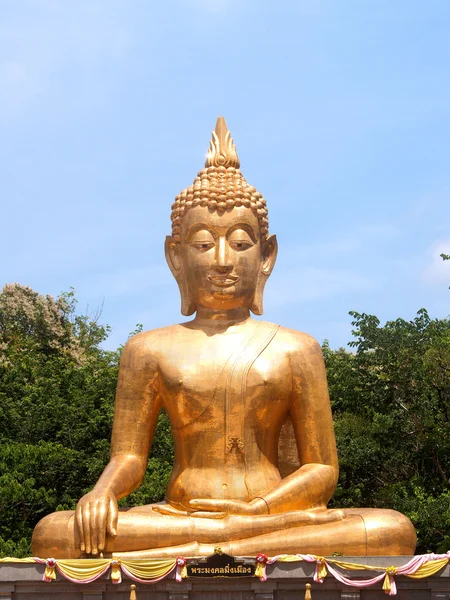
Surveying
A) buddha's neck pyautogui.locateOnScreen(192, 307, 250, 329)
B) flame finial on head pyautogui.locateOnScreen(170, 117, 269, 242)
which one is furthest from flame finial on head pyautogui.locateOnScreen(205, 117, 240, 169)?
buddha's neck pyautogui.locateOnScreen(192, 307, 250, 329)

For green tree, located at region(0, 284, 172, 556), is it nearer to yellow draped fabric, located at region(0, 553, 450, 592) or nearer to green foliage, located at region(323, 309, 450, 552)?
green foliage, located at region(323, 309, 450, 552)

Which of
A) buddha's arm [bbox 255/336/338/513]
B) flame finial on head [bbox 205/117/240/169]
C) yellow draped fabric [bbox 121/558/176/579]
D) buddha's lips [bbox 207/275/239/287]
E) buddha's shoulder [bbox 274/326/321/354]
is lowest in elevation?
yellow draped fabric [bbox 121/558/176/579]

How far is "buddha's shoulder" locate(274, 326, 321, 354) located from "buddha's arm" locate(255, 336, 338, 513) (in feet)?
0.04

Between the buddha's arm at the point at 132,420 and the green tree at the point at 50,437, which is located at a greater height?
the green tree at the point at 50,437

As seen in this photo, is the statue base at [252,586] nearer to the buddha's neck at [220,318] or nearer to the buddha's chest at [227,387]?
the buddha's chest at [227,387]

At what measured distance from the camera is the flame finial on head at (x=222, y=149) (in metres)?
12.3

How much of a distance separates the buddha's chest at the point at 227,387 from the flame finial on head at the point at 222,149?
226 centimetres

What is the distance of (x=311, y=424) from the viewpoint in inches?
445

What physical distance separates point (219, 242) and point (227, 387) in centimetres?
160

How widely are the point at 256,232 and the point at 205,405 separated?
6.68ft

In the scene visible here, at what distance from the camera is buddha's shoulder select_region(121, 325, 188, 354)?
11.6 metres

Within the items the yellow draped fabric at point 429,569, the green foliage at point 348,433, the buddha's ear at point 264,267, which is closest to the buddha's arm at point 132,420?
the buddha's ear at point 264,267

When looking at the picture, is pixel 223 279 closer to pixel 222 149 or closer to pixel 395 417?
pixel 222 149

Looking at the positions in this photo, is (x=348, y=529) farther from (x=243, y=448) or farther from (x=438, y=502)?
(x=438, y=502)
